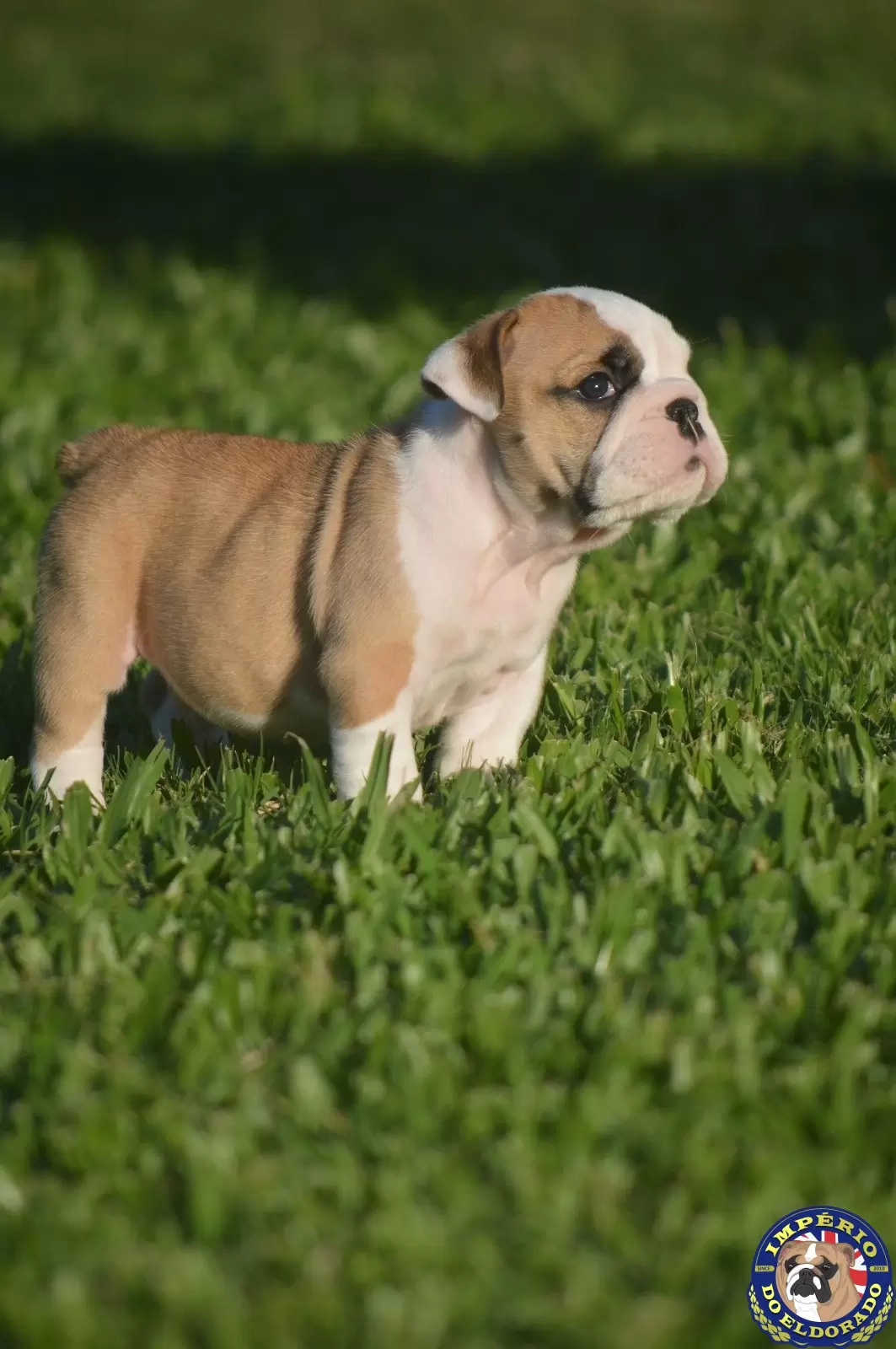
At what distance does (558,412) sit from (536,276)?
23.3 feet

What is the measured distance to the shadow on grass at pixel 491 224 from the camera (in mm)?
10781

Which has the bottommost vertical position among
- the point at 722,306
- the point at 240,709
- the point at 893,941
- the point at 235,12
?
the point at 893,941

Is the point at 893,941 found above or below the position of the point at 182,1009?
below

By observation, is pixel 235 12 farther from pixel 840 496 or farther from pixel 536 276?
pixel 840 496

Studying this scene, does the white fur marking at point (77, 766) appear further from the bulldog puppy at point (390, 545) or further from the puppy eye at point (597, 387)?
the puppy eye at point (597, 387)

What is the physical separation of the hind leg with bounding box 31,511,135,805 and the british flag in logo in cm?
244

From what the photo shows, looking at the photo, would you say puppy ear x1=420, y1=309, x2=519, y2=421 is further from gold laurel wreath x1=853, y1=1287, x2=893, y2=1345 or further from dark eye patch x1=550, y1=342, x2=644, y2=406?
gold laurel wreath x1=853, y1=1287, x2=893, y2=1345

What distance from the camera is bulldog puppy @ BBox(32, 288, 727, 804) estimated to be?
431 centimetres

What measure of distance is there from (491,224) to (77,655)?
Result: 8677 millimetres

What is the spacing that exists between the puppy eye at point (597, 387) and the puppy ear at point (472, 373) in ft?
0.76

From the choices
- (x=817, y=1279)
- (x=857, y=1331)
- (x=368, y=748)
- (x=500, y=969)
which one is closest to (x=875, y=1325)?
(x=857, y=1331)

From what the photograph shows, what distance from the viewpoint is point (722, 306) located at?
34.6 ft

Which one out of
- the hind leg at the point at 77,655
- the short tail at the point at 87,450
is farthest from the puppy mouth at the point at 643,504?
the short tail at the point at 87,450

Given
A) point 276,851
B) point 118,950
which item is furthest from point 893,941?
point 118,950
